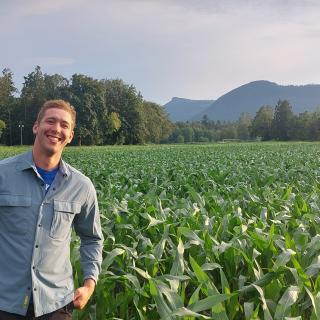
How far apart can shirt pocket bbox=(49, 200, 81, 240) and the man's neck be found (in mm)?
201

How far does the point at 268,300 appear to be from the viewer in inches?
111

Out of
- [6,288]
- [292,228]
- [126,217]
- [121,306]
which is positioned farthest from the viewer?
[126,217]

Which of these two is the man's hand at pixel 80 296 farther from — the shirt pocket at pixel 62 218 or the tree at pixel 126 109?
the tree at pixel 126 109

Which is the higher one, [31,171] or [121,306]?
[31,171]

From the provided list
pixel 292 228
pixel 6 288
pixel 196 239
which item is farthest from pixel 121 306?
pixel 292 228

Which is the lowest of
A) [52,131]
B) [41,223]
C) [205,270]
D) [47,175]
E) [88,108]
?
[205,270]

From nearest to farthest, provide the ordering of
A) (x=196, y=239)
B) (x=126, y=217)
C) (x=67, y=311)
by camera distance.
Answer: (x=67, y=311) < (x=196, y=239) < (x=126, y=217)

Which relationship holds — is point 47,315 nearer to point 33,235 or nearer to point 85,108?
point 33,235

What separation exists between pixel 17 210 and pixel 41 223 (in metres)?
0.14

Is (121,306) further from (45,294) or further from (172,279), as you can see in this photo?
(45,294)

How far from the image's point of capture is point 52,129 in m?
2.40

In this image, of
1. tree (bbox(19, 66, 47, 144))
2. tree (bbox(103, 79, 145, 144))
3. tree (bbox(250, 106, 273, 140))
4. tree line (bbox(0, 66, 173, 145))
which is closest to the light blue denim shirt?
tree line (bbox(0, 66, 173, 145))

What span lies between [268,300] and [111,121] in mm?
67832

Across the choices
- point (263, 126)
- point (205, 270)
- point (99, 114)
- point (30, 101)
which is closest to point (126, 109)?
point (99, 114)
